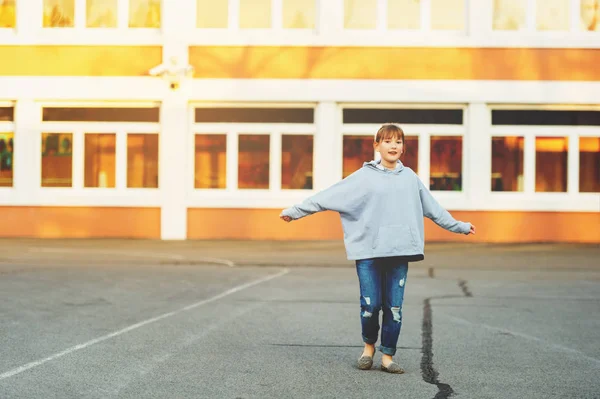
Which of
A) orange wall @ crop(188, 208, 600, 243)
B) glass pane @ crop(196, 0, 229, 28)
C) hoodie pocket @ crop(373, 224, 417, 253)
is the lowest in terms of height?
orange wall @ crop(188, 208, 600, 243)

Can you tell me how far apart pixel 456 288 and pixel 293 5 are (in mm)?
11286

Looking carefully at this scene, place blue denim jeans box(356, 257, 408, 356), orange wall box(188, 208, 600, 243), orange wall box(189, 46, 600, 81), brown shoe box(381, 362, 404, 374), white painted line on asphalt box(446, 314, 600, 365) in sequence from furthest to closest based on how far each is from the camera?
orange wall box(188, 208, 600, 243)
orange wall box(189, 46, 600, 81)
white painted line on asphalt box(446, 314, 600, 365)
blue denim jeans box(356, 257, 408, 356)
brown shoe box(381, 362, 404, 374)

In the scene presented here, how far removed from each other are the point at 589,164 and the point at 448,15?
14.7ft

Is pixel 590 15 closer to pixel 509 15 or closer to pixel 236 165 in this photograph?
pixel 509 15

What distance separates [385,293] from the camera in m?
7.23

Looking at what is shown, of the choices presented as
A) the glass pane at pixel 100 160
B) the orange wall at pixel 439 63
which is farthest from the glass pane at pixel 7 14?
the orange wall at pixel 439 63

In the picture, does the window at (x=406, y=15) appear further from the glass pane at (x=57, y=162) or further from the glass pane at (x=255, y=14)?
the glass pane at (x=57, y=162)

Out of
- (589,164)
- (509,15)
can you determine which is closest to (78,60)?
(509,15)

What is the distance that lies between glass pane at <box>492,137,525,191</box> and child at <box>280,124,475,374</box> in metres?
16.4

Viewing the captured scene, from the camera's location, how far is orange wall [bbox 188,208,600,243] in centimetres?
2300

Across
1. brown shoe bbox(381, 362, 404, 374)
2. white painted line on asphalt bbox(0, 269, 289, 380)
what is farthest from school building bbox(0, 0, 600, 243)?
brown shoe bbox(381, 362, 404, 374)

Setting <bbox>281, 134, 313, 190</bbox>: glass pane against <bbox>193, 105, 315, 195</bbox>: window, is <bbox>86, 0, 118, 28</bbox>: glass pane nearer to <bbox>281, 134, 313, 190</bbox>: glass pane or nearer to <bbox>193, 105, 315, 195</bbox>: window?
<bbox>193, 105, 315, 195</bbox>: window

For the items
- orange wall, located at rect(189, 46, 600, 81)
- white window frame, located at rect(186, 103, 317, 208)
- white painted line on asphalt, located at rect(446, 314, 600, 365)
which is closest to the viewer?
white painted line on asphalt, located at rect(446, 314, 600, 365)

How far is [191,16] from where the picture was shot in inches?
904
